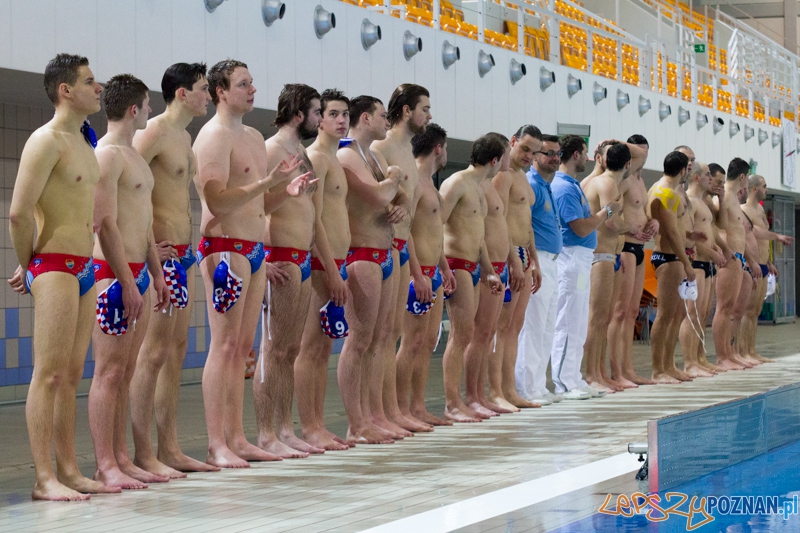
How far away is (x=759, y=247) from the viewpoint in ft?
41.9

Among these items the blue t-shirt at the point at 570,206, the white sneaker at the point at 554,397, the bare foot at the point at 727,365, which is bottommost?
the white sneaker at the point at 554,397

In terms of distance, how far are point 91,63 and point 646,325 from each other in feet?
36.5

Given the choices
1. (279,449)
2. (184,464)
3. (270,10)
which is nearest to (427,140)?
(279,449)

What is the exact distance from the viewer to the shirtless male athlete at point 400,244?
6.88 m

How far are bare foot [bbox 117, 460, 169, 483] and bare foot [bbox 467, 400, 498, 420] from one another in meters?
2.96

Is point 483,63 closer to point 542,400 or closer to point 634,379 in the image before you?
point 634,379

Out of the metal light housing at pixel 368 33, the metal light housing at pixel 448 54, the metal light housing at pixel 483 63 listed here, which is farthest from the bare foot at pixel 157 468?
the metal light housing at pixel 483 63

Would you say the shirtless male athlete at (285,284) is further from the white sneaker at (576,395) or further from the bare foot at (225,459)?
the white sneaker at (576,395)

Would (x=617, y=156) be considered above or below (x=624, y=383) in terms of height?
above

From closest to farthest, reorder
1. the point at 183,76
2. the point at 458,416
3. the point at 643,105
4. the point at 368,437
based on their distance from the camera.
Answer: the point at 183,76 → the point at 368,437 → the point at 458,416 → the point at 643,105

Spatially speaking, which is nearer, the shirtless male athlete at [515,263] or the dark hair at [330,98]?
the dark hair at [330,98]

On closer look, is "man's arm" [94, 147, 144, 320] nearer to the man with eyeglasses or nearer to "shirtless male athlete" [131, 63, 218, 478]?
"shirtless male athlete" [131, 63, 218, 478]

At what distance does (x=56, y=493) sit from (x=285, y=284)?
1.69 m

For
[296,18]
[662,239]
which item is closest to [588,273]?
[662,239]
